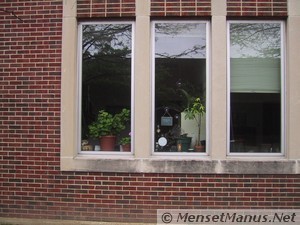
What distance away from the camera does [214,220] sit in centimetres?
603

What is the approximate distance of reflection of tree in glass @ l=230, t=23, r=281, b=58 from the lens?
6375 mm

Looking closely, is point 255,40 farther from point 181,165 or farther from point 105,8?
point 105,8

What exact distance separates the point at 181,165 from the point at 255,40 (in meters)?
2.40

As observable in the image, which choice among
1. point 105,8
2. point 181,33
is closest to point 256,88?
point 181,33

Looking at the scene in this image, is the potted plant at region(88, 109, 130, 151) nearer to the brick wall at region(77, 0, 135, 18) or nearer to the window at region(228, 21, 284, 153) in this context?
the brick wall at region(77, 0, 135, 18)

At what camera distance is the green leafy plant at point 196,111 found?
A: 6.44 m

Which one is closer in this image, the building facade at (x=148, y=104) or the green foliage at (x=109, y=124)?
the building facade at (x=148, y=104)

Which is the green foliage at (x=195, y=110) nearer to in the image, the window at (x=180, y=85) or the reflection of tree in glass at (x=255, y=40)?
the window at (x=180, y=85)

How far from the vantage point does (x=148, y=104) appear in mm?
6234

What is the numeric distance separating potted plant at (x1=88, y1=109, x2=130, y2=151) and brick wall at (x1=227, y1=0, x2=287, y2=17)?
2.43 m

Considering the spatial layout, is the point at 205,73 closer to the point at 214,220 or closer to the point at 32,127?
the point at 214,220

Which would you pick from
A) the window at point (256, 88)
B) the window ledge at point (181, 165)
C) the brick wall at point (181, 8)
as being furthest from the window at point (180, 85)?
the window at point (256, 88)

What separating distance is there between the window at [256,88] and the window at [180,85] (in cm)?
49

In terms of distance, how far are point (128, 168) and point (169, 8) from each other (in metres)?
2.63
